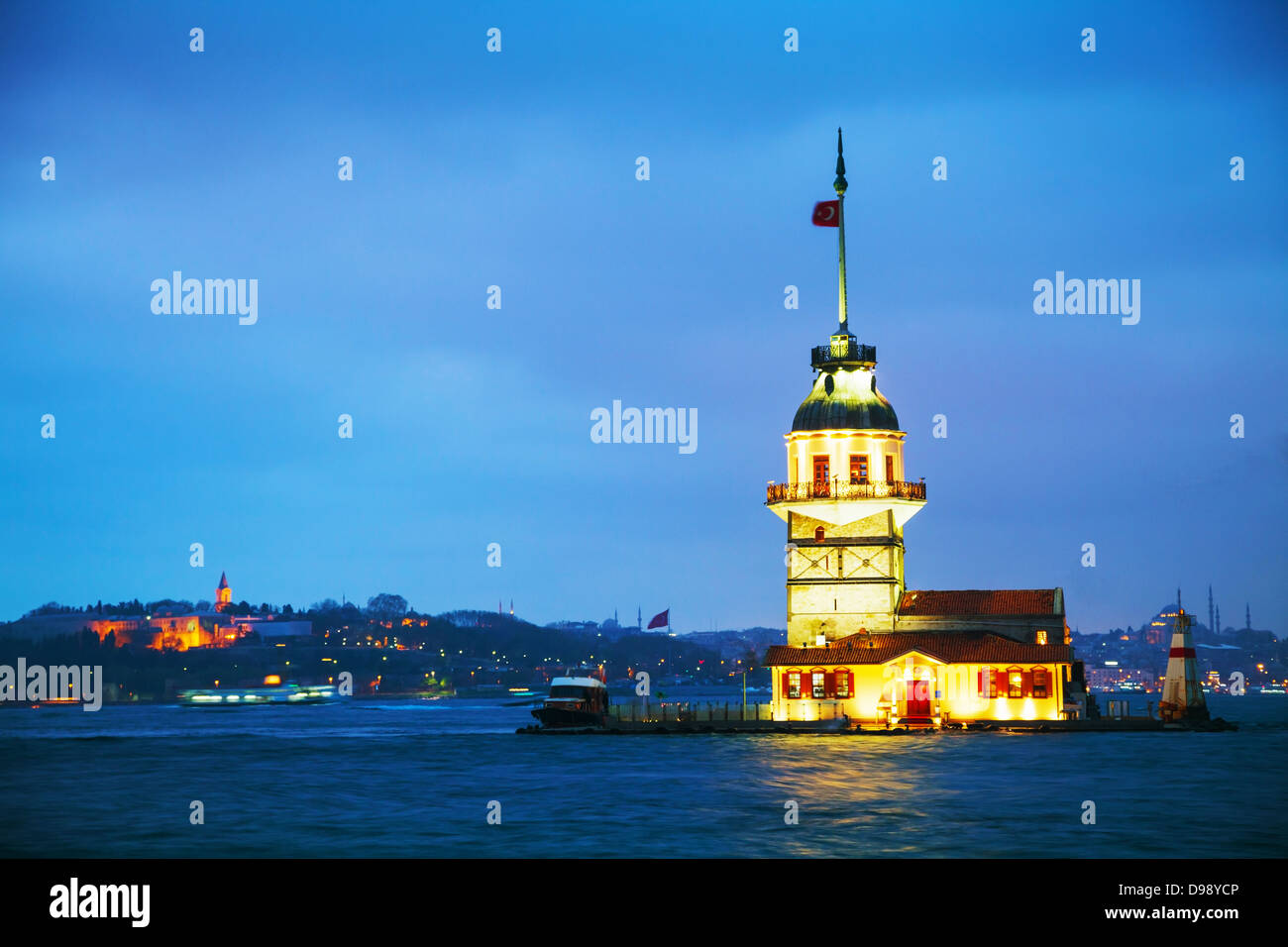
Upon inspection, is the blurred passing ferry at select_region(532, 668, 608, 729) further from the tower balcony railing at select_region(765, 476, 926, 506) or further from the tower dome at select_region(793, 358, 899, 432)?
the tower dome at select_region(793, 358, 899, 432)

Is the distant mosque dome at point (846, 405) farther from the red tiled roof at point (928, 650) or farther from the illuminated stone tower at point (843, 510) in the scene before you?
the red tiled roof at point (928, 650)

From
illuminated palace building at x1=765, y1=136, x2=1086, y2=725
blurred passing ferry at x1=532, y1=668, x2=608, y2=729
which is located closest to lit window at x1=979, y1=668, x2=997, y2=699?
illuminated palace building at x1=765, y1=136, x2=1086, y2=725

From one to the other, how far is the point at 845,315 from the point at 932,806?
140 ft

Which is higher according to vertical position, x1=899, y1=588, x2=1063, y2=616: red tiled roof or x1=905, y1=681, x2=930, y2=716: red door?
x1=899, y1=588, x2=1063, y2=616: red tiled roof

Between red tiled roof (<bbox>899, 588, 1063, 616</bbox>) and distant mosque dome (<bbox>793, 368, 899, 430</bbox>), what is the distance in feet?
30.2

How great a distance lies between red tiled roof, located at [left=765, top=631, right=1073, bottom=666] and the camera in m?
79.2

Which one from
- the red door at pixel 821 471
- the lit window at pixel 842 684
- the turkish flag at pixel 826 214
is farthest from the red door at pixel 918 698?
the turkish flag at pixel 826 214

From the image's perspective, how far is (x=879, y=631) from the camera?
8350cm

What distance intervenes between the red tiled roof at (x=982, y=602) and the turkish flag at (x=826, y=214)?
20.3 metres

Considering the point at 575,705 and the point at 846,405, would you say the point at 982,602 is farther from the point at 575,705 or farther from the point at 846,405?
the point at 575,705

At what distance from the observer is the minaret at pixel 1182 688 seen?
8094 centimetres
